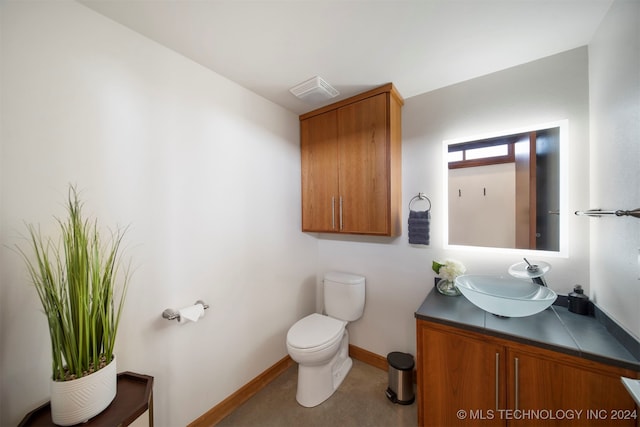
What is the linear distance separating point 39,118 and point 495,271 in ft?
8.55

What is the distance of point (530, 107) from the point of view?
146 cm

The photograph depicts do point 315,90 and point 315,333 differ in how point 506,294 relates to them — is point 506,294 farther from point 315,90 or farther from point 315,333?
point 315,90

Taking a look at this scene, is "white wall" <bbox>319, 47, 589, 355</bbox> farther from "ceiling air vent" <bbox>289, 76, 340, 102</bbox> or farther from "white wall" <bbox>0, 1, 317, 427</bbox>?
"white wall" <bbox>0, 1, 317, 427</bbox>

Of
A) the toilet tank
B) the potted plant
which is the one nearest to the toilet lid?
the toilet tank

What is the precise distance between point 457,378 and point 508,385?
0.22 m

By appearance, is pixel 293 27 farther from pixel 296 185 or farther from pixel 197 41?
pixel 296 185

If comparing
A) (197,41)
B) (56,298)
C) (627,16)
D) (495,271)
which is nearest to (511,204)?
(495,271)

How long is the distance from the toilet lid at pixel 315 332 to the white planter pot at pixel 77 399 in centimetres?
103

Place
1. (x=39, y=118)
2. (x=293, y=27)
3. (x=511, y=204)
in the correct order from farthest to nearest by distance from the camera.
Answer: (x=511, y=204)
(x=293, y=27)
(x=39, y=118)

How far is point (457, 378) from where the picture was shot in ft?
3.91

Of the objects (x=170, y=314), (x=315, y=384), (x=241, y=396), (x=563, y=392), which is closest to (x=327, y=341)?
(x=315, y=384)

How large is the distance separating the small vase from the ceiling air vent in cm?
167

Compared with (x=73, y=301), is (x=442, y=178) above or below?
above

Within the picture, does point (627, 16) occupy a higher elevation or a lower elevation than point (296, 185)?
higher
